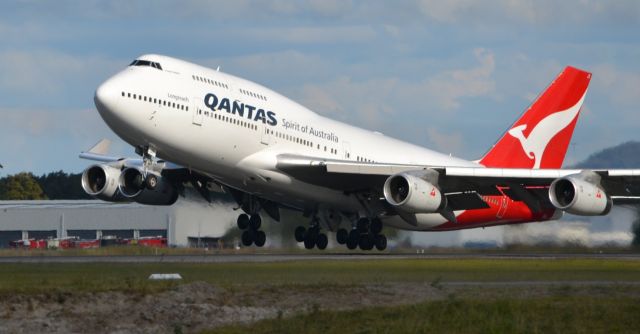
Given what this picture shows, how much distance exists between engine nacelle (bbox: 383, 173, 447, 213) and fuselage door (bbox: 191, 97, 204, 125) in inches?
307

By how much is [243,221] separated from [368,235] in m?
5.53

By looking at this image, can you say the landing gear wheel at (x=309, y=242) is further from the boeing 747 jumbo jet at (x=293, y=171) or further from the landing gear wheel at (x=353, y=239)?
the landing gear wheel at (x=353, y=239)

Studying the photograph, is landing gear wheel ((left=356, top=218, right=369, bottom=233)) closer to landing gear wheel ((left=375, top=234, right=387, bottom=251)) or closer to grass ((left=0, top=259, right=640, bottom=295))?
landing gear wheel ((left=375, top=234, right=387, bottom=251))

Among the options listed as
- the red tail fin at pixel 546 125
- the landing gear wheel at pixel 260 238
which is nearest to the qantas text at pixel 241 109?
the landing gear wheel at pixel 260 238

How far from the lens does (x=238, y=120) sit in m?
42.4

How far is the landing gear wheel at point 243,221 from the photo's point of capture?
50250mm

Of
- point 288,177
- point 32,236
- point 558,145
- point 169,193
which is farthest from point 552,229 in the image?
point 32,236

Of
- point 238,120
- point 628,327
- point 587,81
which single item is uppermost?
point 587,81

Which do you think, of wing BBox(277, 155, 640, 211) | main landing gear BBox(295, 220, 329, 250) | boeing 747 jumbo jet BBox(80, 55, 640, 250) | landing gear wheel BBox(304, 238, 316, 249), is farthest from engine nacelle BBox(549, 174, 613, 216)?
landing gear wheel BBox(304, 238, 316, 249)

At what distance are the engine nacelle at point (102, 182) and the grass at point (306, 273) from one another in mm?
7170

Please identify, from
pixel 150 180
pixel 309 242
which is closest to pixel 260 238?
pixel 309 242

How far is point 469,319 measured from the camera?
22062 mm

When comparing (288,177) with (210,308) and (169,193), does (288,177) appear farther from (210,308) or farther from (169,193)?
(210,308)

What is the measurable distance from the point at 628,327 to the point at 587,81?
37.4m
